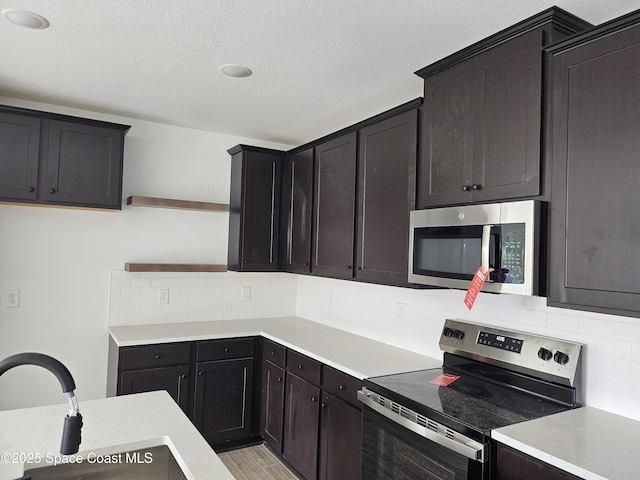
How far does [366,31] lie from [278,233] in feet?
6.81

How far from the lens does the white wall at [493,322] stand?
182 cm

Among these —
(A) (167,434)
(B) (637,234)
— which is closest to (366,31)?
(B) (637,234)

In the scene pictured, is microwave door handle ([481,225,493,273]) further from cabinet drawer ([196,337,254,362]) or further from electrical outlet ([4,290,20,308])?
electrical outlet ([4,290,20,308])

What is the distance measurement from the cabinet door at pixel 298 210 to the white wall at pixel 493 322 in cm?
38

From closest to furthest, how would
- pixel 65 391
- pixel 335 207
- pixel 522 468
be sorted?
1. pixel 65 391
2. pixel 522 468
3. pixel 335 207

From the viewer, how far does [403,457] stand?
6.31ft

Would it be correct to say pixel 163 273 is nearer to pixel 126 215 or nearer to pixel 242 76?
pixel 126 215

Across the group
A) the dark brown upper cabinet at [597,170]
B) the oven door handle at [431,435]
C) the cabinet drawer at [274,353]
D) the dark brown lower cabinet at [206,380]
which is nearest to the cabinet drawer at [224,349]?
the dark brown lower cabinet at [206,380]

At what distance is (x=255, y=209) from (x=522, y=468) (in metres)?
2.72

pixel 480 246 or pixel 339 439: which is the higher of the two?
pixel 480 246

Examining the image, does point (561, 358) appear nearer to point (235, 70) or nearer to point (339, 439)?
point (339, 439)

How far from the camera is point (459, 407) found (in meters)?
1.84

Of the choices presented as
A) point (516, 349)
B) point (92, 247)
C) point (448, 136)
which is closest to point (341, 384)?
point (516, 349)

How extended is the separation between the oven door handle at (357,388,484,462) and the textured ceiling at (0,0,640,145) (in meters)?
1.66
